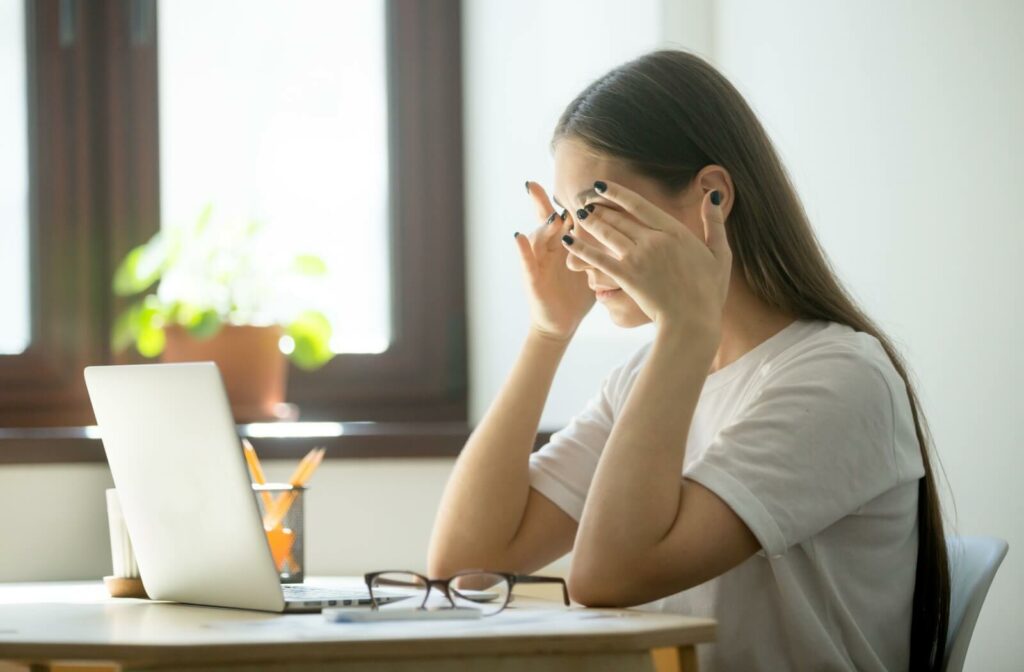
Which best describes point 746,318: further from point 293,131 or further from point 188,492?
point 293,131

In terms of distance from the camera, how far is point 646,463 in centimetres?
127

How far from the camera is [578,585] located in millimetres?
1274

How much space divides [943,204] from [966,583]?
62 centimetres

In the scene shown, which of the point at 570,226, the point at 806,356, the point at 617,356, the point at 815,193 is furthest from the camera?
the point at 617,356

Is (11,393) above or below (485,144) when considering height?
below

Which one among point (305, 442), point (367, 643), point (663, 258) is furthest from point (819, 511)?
point (305, 442)

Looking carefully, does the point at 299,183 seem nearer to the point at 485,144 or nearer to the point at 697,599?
the point at 485,144

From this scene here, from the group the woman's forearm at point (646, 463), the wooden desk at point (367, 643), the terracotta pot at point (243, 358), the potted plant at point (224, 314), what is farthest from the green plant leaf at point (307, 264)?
the wooden desk at point (367, 643)

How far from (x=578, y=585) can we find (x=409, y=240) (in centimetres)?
150

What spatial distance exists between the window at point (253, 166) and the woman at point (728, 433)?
3.44 ft

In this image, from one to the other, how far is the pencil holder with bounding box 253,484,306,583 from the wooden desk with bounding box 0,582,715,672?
1.33 feet

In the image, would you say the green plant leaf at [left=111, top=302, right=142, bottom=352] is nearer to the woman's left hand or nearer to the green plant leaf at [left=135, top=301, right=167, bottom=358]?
the green plant leaf at [left=135, top=301, right=167, bottom=358]

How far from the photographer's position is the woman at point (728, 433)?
1.26 m

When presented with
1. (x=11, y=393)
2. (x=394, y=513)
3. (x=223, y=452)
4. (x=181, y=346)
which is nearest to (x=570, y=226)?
(x=223, y=452)
